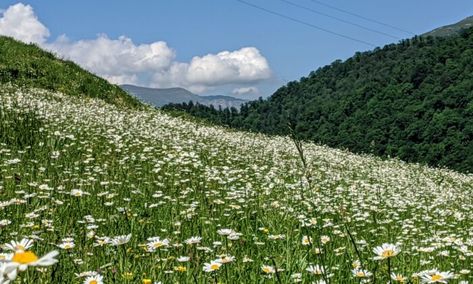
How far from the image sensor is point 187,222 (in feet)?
16.9

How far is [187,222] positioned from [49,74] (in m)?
20.5

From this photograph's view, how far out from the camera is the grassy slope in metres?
22.3

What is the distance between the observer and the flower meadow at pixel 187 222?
3167 mm

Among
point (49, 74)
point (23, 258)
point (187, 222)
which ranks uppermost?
point (49, 74)

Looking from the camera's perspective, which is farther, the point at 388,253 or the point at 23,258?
the point at 388,253

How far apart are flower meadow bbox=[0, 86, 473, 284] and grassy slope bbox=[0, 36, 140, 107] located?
28.2 ft

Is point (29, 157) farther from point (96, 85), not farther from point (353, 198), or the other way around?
point (96, 85)

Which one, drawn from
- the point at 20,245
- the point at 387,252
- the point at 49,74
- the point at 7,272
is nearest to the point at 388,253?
the point at 387,252

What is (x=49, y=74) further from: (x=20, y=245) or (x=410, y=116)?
(x=410, y=116)

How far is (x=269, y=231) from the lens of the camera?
5402 mm

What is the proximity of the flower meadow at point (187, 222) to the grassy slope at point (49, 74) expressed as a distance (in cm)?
860

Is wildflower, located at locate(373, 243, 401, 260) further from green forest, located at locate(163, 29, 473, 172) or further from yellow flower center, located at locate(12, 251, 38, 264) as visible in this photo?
green forest, located at locate(163, 29, 473, 172)

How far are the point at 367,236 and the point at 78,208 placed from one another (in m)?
3.40

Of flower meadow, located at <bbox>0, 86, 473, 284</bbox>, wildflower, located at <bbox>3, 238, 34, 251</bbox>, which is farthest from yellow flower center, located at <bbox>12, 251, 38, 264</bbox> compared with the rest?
wildflower, located at <bbox>3, 238, 34, 251</bbox>
